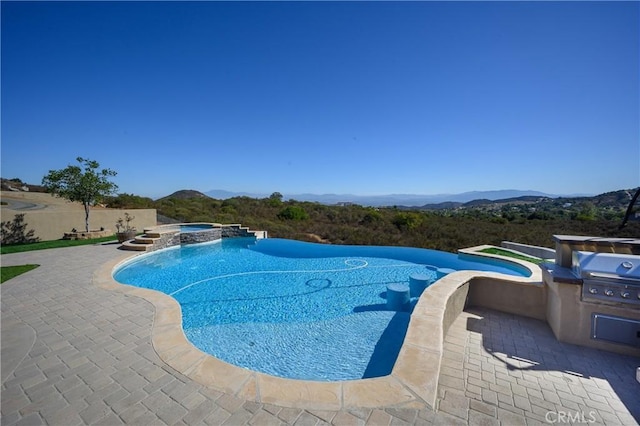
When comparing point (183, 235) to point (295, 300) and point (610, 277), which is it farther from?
point (610, 277)

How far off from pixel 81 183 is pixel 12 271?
5912 millimetres

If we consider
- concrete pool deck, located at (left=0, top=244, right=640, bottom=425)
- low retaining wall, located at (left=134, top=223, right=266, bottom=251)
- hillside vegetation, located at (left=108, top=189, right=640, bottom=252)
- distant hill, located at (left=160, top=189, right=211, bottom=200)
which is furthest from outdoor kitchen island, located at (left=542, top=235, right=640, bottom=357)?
distant hill, located at (left=160, top=189, right=211, bottom=200)

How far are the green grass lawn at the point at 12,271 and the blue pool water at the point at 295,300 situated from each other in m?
1.91

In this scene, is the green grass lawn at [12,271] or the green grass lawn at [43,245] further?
the green grass lawn at [43,245]

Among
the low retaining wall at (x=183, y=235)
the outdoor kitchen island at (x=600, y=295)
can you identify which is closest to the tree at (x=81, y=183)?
the low retaining wall at (x=183, y=235)

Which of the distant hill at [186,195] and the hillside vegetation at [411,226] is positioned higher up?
the distant hill at [186,195]

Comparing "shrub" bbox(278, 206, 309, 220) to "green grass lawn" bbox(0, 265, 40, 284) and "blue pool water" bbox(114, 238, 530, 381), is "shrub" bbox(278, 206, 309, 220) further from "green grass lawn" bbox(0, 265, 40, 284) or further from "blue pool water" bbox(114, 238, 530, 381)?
"green grass lawn" bbox(0, 265, 40, 284)

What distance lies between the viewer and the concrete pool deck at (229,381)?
1960 mm

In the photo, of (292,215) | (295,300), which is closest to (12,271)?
(295,300)

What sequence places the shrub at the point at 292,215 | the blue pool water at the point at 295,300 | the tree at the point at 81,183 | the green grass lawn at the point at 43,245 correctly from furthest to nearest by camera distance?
the shrub at the point at 292,215 < the tree at the point at 81,183 < the green grass lawn at the point at 43,245 < the blue pool water at the point at 295,300

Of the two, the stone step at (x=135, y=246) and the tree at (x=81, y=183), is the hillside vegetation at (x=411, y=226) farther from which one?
the stone step at (x=135, y=246)

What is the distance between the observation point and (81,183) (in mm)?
10680

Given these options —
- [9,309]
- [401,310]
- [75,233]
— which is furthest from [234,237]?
[401,310]

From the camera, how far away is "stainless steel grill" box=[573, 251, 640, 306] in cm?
278
